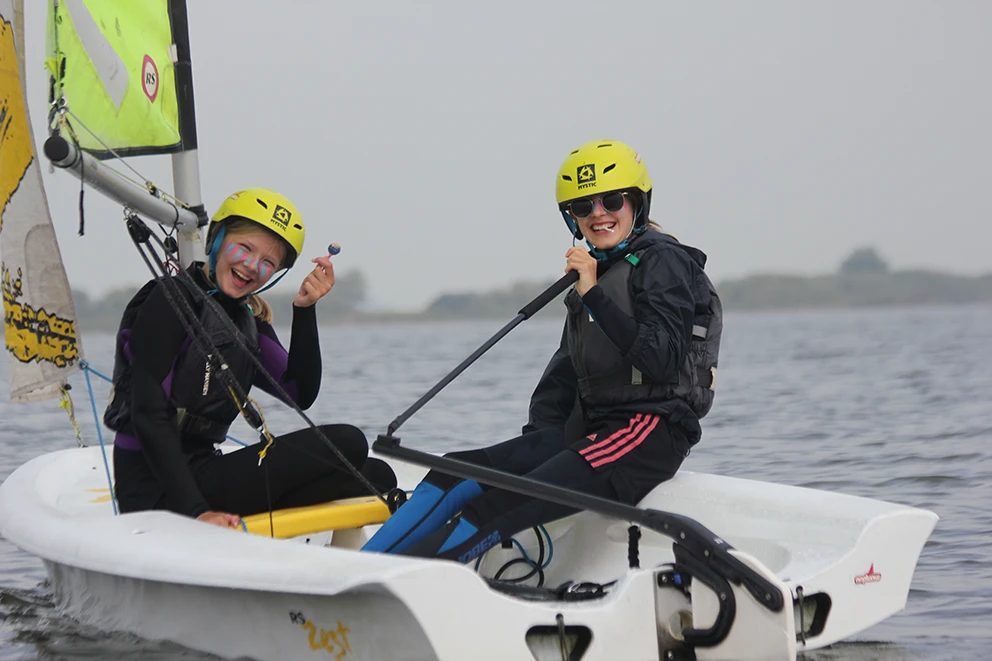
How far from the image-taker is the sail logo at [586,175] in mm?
3320

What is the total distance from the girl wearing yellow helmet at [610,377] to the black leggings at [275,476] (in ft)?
1.45

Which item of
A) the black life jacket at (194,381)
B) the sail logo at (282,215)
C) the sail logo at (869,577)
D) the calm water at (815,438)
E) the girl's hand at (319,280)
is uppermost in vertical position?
the sail logo at (282,215)

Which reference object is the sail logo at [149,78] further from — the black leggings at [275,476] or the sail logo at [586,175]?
the sail logo at [586,175]

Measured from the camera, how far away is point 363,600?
2.47 metres

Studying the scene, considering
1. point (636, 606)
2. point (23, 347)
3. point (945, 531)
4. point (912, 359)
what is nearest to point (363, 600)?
point (636, 606)

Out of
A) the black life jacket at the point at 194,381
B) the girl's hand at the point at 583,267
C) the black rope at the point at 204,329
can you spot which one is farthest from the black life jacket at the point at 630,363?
the black life jacket at the point at 194,381

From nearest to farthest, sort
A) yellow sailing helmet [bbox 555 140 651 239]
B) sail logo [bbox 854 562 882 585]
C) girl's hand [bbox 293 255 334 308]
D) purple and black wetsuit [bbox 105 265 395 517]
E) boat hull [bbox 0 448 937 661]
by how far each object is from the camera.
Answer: boat hull [bbox 0 448 937 661] < sail logo [bbox 854 562 882 585] < purple and black wetsuit [bbox 105 265 395 517] < yellow sailing helmet [bbox 555 140 651 239] < girl's hand [bbox 293 255 334 308]

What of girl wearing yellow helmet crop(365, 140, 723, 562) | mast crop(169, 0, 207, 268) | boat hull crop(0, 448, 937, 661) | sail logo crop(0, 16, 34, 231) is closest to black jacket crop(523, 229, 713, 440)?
girl wearing yellow helmet crop(365, 140, 723, 562)

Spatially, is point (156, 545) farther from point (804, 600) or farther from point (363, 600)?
point (804, 600)

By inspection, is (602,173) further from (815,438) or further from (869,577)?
(815,438)

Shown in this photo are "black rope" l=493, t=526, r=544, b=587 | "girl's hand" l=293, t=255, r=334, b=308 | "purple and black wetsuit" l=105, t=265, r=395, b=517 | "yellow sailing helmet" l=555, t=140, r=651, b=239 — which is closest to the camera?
"purple and black wetsuit" l=105, t=265, r=395, b=517

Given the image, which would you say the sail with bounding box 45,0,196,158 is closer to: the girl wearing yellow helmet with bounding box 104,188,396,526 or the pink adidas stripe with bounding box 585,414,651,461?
the girl wearing yellow helmet with bounding box 104,188,396,526

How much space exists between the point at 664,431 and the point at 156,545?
1380 millimetres

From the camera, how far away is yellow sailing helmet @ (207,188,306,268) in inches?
132
